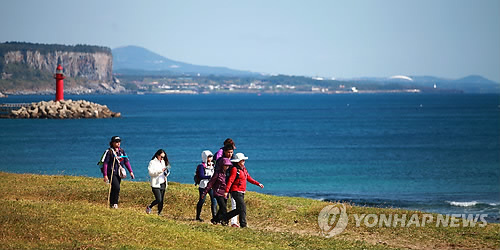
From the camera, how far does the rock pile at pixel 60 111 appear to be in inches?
4791

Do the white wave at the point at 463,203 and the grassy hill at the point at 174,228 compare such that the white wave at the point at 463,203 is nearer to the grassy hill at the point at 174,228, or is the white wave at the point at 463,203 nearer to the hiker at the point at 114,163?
the grassy hill at the point at 174,228

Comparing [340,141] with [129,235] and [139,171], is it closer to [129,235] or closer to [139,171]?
[139,171]

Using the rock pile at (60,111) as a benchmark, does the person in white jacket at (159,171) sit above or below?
above

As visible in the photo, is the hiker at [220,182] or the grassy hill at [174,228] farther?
the hiker at [220,182]

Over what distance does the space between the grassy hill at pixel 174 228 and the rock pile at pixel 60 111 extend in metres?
102

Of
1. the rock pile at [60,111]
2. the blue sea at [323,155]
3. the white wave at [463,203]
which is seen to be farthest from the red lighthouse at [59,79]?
the white wave at [463,203]

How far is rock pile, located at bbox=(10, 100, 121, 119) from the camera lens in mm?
121688

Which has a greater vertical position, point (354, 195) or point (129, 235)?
point (129, 235)

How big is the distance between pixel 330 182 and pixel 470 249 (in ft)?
106

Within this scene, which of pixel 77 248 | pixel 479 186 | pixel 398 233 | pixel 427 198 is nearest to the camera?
pixel 77 248

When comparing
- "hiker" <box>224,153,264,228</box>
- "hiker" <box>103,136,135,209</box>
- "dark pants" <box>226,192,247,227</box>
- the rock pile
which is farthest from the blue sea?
"hiker" <box>224,153,264,228</box>

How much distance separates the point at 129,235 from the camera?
1562 centimetres

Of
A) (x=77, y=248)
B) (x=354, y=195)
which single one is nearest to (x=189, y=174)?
(x=354, y=195)

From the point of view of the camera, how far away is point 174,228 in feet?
Result: 55.7
